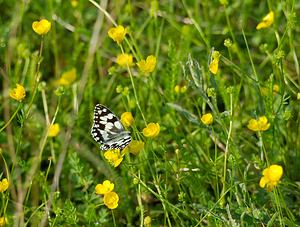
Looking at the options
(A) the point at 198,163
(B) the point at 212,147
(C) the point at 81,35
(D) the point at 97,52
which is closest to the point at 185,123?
(B) the point at 212,147

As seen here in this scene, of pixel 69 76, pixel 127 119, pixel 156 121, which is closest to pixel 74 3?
pixel 69 76

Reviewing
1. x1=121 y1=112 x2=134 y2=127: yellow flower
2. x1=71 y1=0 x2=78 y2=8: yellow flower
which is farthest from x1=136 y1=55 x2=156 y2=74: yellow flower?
x1=71 y1=0 x2=78 y2=8: yellow flower

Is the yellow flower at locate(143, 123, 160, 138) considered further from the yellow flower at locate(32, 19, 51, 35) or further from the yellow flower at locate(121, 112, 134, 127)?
the yellow flower at locate(32, 19, 51, 35)

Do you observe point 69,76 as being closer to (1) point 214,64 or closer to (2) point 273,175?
(1) point 214,64

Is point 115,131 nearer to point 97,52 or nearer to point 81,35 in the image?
point 97,52

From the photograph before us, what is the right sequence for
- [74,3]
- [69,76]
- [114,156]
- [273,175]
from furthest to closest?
[74,3] → [69,76] → [114,156] → [273,175]
